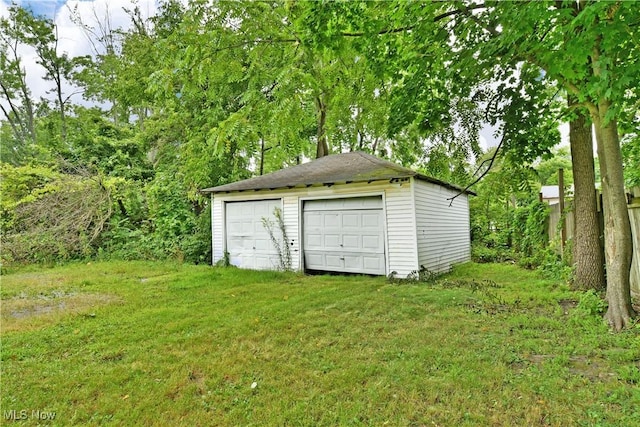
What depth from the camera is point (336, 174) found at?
8500 mm

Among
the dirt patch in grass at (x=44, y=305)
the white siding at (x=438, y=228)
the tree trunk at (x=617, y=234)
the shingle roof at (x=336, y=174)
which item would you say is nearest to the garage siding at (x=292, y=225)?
the shingle roof at (x=336, y=174)

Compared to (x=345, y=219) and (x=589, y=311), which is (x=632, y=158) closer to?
(x=589, y=311)

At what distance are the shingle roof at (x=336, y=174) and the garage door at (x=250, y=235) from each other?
1.80 ft

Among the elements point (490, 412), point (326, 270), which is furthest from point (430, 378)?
point (326, 270)

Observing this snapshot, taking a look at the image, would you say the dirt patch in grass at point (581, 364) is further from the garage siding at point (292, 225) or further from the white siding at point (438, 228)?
the garage siding at point (292, 225)

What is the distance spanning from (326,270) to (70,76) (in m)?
20.7

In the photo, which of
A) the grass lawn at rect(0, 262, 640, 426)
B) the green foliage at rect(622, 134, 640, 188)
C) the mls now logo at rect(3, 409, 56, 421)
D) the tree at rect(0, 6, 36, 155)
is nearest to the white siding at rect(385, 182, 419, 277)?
the grass lawn at rect(0, 262, 640, 426)

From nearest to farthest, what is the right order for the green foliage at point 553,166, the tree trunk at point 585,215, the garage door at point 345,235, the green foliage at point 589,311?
the green foliage at point 589,311, the tree trunk at point 585,215, the garage door at point 345,235, the green foliage at point 553,166

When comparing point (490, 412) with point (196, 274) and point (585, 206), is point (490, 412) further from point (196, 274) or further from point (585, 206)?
point (196, 274)

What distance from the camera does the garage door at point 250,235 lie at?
9117mm

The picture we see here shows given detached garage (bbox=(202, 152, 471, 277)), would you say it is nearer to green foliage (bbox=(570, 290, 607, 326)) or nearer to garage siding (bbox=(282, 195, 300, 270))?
garage siding (bbox=(282, 195, 300, 270))

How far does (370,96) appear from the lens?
25.0ft

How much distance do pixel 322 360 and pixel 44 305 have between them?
5.16m

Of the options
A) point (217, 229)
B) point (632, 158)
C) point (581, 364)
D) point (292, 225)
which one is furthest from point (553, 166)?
point (581, 364)
